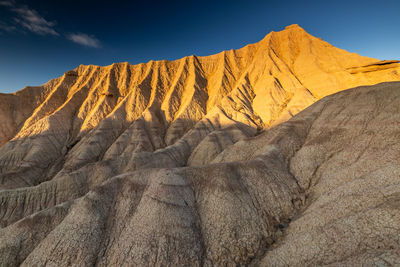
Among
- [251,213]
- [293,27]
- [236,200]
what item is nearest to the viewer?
[251,213]

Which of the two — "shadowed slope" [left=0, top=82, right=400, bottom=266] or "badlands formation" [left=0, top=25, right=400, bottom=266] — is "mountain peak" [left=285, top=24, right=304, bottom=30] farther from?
"shadowed slope" [left=0, top=82, right=400, bottom=266]

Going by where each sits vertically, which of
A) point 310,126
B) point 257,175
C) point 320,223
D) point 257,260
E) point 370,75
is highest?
point 370,75

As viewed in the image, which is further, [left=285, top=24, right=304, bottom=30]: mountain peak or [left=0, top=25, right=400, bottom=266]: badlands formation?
[left=285, top=24, right=304, bottom=30]: mountain peak

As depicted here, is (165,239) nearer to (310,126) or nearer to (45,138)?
(310,126)

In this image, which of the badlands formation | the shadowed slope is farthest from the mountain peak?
the shadowed slope

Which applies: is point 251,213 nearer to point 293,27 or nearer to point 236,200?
point 236,200

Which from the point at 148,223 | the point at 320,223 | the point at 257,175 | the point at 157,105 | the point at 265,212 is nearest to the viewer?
the point at 320,223

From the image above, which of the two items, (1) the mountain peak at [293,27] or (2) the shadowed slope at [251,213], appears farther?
(1) the mountain peak at [293,27]

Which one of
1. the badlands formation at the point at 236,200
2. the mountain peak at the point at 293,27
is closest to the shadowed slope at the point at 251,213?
the badlands formation at the point at 236,200

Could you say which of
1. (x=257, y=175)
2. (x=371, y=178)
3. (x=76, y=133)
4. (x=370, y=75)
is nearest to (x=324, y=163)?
(x=371, y=178)

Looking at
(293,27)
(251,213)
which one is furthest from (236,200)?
(293,27)

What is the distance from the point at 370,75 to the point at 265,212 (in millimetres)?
52569

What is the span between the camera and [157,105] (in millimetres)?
57156

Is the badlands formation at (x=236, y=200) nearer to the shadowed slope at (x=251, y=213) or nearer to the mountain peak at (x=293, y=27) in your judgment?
the shadowed slope at (x=251, y=213)
